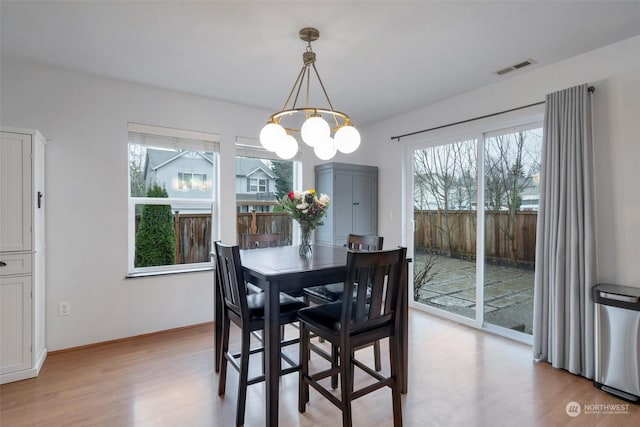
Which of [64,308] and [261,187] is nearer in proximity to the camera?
[64,308]

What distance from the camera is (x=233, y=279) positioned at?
6.38 ft

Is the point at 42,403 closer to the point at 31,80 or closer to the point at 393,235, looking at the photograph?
the point at 31,80

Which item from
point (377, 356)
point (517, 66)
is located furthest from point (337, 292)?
point (517, 66)

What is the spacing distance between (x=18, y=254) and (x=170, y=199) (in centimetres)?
131

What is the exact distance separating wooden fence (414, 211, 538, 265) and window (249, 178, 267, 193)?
1.99 m

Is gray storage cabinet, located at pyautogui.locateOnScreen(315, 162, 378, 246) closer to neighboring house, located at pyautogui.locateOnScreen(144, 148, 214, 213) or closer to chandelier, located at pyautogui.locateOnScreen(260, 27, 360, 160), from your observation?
neighboring house, located at pyautogui.locateOnScreen(144, 148, 214, 213)

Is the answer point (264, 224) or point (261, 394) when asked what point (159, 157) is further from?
point (261, 394)

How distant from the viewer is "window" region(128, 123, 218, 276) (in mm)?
3281

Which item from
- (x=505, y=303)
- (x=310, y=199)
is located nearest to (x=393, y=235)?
(x=505, y=303)

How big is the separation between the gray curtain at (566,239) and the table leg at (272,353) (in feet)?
7.46

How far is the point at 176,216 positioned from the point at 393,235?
8.96ft

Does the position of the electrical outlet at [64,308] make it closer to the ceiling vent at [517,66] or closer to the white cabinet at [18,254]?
the white cabinet at [18,254]

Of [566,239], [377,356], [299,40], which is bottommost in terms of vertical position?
[377,356]
